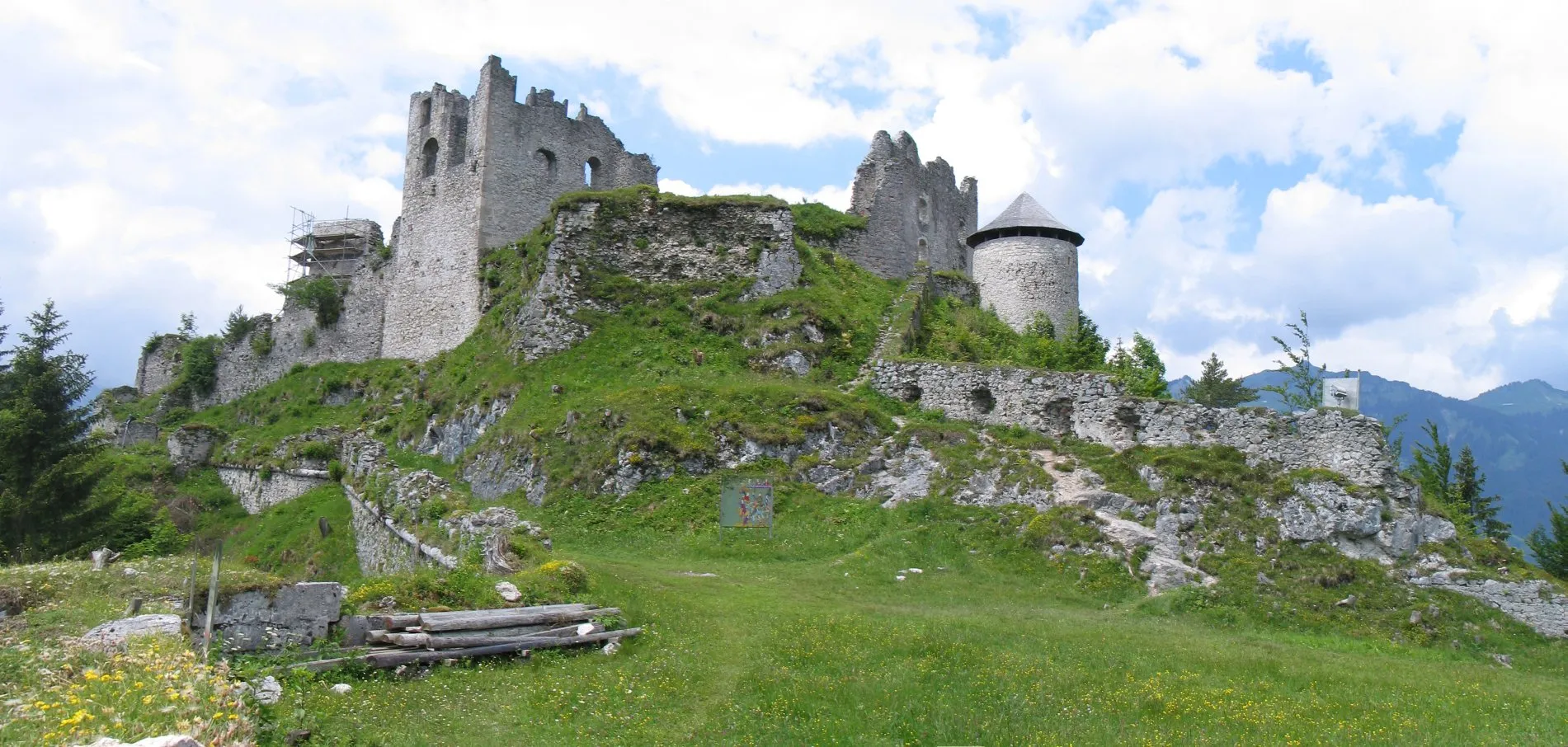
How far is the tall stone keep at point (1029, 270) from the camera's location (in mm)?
43719

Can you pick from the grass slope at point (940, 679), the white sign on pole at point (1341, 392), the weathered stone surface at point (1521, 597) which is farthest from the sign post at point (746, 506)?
the white sign on pole at point (1341, 392)

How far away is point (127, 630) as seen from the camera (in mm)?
11773

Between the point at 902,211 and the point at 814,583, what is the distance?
26.8 m

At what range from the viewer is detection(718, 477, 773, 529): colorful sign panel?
23.1 metres

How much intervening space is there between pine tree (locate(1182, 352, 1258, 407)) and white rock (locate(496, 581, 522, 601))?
4065 cm

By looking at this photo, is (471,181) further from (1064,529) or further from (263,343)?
(1064,529)

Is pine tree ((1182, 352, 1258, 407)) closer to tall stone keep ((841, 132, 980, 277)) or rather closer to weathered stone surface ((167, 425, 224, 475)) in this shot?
tall stone keep ((841, 132, 980, 277))

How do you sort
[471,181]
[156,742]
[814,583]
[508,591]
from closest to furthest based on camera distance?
[156,742]
[508,591]
[814,583]
[471,181]

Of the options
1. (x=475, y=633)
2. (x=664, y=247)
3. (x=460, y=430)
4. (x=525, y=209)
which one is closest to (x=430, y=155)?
(x=525, y=209)

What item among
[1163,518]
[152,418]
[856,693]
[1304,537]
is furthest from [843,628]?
[152,418]

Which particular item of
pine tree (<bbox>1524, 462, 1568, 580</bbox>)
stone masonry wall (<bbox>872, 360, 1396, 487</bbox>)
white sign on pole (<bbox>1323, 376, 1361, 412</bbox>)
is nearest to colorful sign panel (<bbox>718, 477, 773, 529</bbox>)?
stone masonry wall (<bbox>872, 360, 1396, 487</bbox>)

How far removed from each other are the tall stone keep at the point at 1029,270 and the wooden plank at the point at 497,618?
31.2 meters

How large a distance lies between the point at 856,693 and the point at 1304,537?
13857mm

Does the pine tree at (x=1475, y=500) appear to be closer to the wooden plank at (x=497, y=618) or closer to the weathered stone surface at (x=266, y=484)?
the wooden plank at (x=497, y=618)
